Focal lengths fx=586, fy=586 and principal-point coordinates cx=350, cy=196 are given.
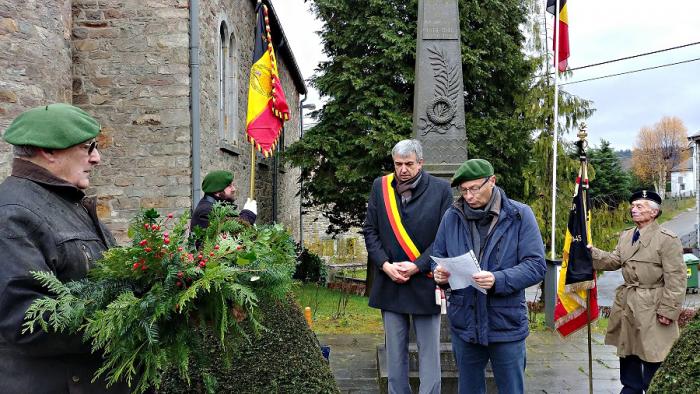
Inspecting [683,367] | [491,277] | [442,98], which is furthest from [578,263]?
[683,367]

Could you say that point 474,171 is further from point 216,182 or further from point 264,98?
point 264,98

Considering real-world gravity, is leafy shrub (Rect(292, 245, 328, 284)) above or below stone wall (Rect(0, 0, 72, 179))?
below

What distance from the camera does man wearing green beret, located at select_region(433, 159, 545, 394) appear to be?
352 centimetres

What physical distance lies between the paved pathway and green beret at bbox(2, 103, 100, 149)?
158 inches

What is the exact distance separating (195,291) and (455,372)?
3624 millimetres

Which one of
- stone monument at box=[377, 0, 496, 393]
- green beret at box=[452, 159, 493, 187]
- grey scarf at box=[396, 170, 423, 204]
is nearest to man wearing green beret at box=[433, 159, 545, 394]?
green beret at box=[452, 159, 493, 187]

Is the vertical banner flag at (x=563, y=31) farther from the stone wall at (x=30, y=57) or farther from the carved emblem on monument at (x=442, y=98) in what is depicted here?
the stone wall at (x=30, y=57)

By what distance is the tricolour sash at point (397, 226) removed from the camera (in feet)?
14.2

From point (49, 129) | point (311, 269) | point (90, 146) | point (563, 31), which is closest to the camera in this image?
point (49, 129)

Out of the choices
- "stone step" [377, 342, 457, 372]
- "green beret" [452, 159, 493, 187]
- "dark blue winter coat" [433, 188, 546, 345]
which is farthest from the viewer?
"stone step" [377, 342, 457, 372]

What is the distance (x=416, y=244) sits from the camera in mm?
4348

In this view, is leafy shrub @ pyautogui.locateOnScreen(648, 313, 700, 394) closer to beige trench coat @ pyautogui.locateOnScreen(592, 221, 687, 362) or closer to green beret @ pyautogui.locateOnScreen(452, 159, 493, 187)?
green beret @ pyautogui.locateOnScreen(452, 159, 493, 187)

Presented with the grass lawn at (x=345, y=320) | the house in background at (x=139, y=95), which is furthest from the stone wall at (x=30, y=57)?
the grass lawn at (x=345, y=320)

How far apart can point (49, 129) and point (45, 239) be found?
40cm
